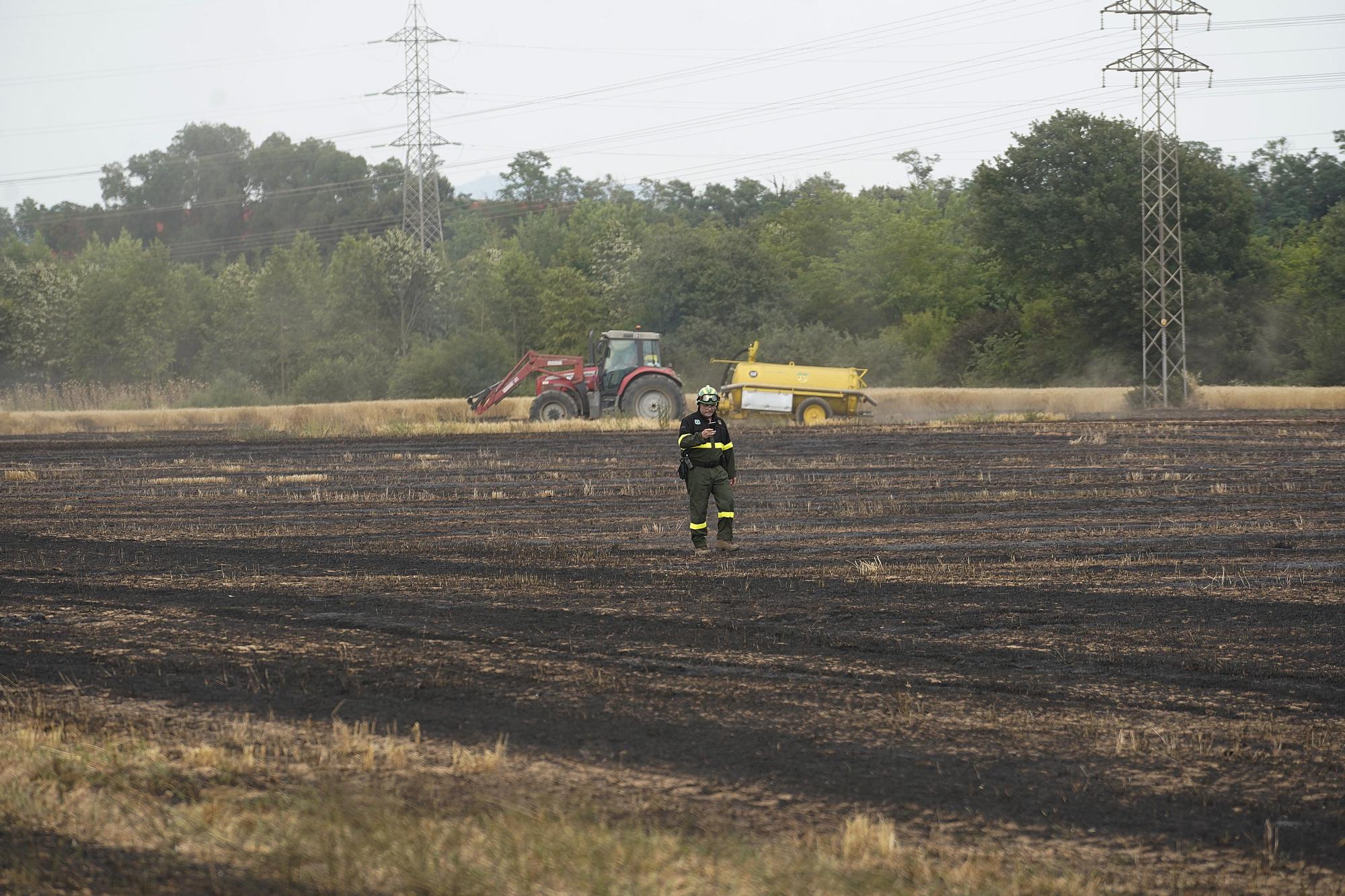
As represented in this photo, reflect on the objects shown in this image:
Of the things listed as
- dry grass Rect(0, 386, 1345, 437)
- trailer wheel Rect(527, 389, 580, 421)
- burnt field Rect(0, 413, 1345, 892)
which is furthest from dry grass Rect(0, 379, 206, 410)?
burnt field Rect(0, 413, 1345, 892)

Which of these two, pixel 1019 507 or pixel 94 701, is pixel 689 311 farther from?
pixel 94 701

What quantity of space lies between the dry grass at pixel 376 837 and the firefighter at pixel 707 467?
6664mm

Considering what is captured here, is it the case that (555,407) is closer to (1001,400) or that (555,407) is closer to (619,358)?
(619,358)

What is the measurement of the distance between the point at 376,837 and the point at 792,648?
4.25 meters

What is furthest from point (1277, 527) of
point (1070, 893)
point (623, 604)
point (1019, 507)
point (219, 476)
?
point (219, 476)

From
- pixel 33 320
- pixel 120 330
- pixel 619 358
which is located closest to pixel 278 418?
pixel 619 358

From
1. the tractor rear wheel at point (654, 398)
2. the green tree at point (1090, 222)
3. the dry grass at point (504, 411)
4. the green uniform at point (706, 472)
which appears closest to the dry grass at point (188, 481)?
the green uniform at point (706, 472)

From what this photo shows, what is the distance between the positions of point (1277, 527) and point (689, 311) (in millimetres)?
46970

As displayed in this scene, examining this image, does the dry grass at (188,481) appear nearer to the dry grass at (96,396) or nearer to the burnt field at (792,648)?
the burnt field at (792,648)

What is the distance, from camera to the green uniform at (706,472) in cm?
1334

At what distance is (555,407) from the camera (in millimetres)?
37688

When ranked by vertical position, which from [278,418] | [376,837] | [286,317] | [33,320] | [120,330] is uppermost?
[33,320]

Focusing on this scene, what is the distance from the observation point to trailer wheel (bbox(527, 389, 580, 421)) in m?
37.5

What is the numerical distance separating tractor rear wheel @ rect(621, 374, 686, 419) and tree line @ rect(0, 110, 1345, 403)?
71.4ft
